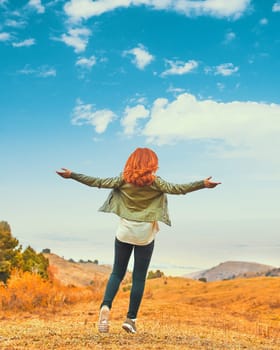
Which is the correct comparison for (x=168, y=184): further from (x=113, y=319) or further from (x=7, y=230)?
Answer: (x=7, y=230)

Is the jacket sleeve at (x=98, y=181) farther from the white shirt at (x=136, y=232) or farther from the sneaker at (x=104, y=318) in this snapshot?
the sneaker at (x=104, y=318)

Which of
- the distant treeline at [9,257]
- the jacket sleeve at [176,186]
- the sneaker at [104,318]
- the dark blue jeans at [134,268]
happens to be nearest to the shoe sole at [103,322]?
the sneaker at [104,318]

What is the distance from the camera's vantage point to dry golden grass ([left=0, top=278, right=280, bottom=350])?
710 cm

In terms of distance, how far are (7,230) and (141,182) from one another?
3048 centimetres

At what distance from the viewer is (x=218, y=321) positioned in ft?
39.6

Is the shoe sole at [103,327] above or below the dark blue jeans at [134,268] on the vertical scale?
below

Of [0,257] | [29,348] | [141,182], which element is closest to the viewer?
[29,348]

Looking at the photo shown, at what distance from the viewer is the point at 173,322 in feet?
36.6

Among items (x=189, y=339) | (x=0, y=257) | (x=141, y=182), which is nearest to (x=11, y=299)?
(x=189, y=339)

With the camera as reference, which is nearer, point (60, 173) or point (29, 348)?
point (29, 348)

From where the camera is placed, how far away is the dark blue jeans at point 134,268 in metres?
7.29

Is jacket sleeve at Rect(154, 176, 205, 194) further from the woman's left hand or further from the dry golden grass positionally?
the dry golden grass

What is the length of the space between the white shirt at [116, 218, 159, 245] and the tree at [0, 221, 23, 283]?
2935cm

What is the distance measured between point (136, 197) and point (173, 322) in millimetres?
4764
